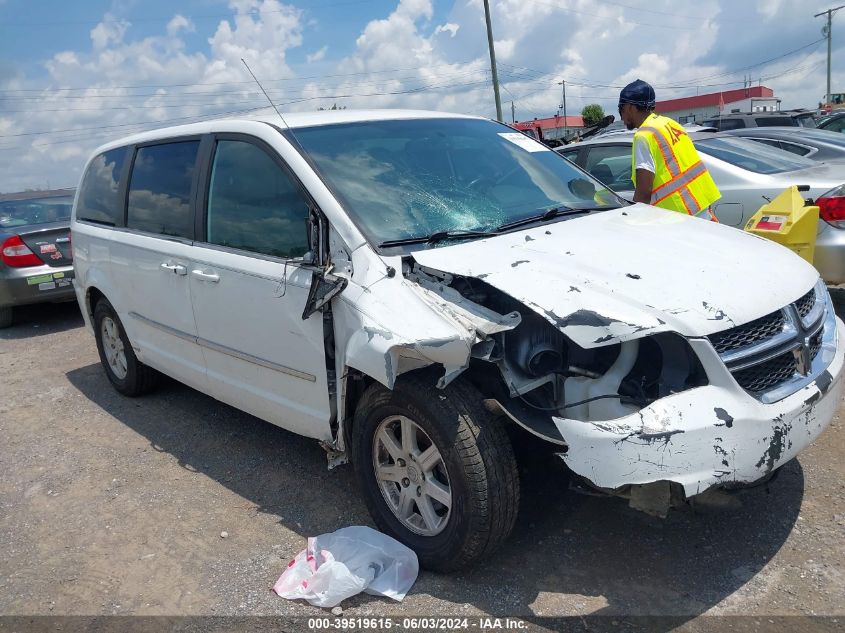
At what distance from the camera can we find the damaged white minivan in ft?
8.11

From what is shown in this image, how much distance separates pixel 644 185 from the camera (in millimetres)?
4598

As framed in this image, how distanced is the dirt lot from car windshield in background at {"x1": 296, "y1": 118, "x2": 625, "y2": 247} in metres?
1.15

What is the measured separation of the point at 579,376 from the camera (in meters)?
2.70

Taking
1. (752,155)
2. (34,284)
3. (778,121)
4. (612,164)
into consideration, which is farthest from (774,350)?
(778,121)

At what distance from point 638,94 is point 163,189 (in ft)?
10.0

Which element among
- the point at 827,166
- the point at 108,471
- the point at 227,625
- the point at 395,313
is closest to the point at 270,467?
the point at 108,471

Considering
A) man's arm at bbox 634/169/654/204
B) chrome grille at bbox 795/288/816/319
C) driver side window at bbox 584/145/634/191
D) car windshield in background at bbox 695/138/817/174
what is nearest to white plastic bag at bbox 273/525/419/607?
chrome grille at bbox 795/288/816/319

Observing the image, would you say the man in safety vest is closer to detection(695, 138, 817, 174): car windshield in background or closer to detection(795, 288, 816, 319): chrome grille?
detection(795, 288, 816, 319): chrome grille

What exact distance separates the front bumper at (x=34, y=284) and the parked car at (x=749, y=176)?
561 centimetres

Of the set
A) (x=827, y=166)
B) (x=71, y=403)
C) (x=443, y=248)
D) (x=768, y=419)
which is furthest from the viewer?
(x=827, y=166)

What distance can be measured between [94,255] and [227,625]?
3.22m

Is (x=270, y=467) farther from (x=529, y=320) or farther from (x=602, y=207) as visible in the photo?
(x=602, y=207)

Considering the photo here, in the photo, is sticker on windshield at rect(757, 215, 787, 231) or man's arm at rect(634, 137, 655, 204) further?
sticker on windshield at rect(757, 215, 787, 231)

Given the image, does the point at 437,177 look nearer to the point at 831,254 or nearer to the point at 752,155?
the point at 831,254
